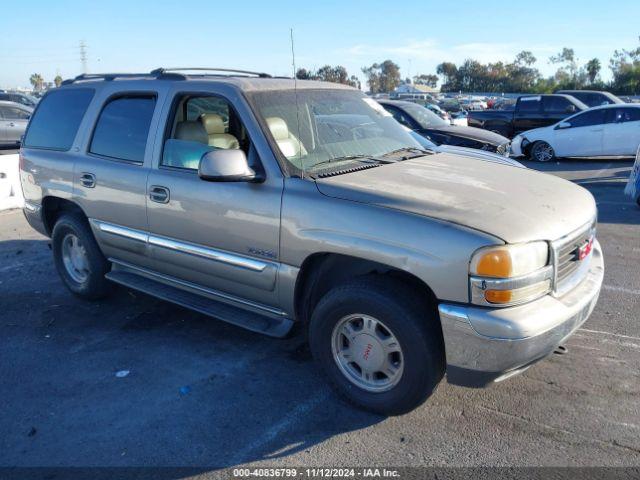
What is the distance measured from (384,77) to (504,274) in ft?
305

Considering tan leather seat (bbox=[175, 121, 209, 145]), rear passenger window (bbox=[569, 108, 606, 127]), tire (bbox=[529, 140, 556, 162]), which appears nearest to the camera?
tan leather seat (bbox=[175, 121, 209, 145])

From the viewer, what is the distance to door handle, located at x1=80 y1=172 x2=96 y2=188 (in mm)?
4753

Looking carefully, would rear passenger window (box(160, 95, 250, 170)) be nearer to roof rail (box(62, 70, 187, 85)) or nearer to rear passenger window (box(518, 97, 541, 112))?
roof rail (box(62, 70, 187, 85))

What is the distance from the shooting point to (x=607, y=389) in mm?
3633

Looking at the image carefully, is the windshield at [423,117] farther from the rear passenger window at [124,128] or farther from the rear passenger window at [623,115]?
the rear passenger window at [124,128]

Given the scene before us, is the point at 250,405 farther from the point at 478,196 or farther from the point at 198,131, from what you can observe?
the point at 198,131

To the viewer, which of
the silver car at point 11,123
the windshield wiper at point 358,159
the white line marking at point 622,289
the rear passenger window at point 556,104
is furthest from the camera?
the rear passenger window at point 556,104

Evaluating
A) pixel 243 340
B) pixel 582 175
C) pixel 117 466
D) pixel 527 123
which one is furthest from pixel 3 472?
pixel 527 123

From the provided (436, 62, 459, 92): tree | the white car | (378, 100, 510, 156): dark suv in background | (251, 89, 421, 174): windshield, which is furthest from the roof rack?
(436, 62, 459, 92): tree

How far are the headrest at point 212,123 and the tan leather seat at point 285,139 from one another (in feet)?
2.46

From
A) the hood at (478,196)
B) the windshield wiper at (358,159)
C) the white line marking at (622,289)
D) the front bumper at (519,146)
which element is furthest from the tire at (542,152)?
the windshield wiper at (358,159)

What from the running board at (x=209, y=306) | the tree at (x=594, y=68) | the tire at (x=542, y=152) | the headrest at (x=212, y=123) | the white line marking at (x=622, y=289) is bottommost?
the white line marking at (x=622, y=289)

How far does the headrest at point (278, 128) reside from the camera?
3.79 metres

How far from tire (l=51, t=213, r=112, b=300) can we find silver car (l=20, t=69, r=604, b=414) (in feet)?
0.09
